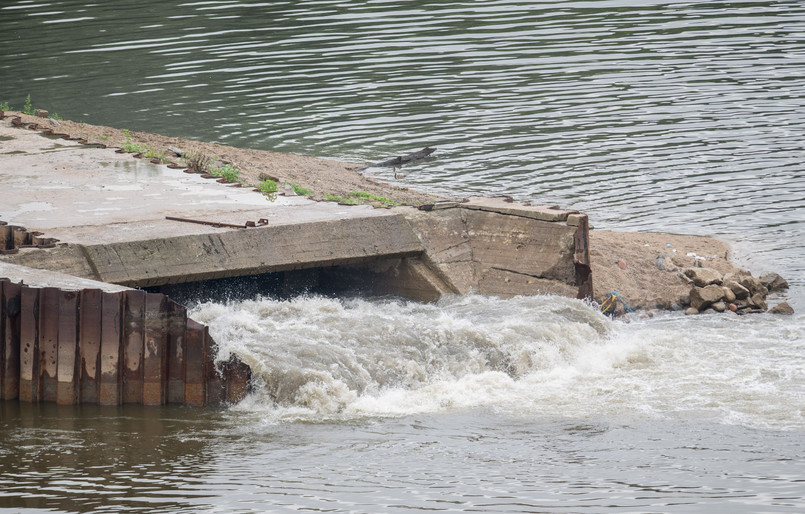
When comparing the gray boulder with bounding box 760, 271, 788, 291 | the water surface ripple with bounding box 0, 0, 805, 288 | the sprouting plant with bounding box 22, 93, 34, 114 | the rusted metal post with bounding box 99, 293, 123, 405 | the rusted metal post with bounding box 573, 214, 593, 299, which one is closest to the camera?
the rusted metal post with bounding box 99, 293, 123, 405

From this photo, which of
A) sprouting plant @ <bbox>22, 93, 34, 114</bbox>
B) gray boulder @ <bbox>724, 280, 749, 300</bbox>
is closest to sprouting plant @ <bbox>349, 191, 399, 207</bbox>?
gray boulder @ <bbox>724, 280, 749, 300</bbox>

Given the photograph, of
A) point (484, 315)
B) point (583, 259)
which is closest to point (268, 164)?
point (583, 259)

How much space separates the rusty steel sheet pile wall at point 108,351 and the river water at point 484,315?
21cm

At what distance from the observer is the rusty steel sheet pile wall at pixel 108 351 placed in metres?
10.9

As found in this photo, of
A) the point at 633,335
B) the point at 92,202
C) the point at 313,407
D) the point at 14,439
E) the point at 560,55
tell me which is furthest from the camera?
the point at 560,55

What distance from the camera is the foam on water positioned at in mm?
10875

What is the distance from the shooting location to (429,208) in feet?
49.3

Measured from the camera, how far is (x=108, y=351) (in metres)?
10.9

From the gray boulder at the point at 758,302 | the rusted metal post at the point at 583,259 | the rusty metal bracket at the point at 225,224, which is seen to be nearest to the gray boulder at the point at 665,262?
the gray boulder at the point at 758,302

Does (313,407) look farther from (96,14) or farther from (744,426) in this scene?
(96,14)

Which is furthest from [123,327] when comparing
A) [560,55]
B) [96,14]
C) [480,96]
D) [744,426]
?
[96,14]

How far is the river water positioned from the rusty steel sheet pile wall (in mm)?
214

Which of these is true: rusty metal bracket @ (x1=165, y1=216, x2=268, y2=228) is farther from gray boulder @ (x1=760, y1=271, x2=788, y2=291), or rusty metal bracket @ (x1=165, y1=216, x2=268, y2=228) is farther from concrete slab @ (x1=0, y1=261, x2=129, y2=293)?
gray boulder @ (x1=760, y1=271, x2=788, y2=291)

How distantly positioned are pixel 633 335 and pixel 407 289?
10.1ft
